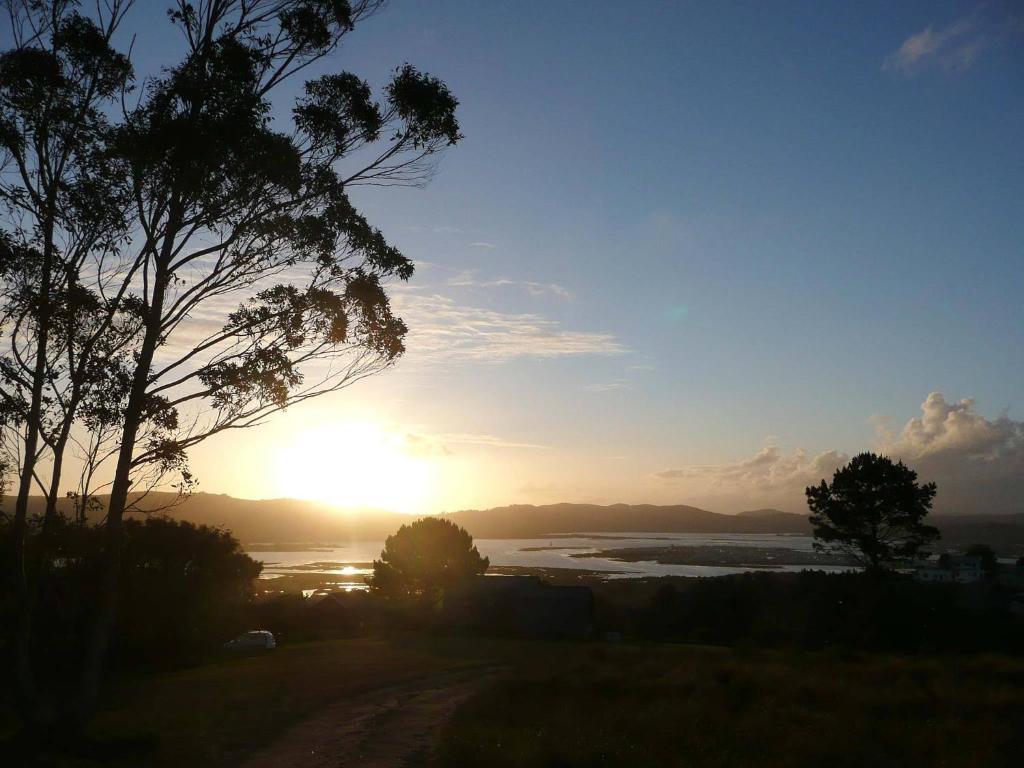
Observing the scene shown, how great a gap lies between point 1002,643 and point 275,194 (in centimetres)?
4383

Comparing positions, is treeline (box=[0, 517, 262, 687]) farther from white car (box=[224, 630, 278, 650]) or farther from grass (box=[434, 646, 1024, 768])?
grass (box=[434, 646, 1024, 768])

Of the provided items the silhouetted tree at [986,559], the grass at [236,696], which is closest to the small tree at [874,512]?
the grass at [236,696]

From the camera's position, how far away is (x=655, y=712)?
16609 mm

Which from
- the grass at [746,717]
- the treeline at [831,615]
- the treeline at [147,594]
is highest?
the treeline at [147,594]

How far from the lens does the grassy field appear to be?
1336 cm

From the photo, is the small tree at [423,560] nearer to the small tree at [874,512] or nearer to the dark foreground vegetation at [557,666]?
the dark foreground vegetation at [557,666]

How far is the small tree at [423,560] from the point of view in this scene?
6394cm

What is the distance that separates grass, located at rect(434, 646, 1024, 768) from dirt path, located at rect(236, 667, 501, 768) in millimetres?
852

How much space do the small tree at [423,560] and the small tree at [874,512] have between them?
2785 cm

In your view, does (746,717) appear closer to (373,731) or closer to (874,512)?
(373,731)

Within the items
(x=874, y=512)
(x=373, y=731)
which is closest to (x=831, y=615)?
(x=874, y=512)

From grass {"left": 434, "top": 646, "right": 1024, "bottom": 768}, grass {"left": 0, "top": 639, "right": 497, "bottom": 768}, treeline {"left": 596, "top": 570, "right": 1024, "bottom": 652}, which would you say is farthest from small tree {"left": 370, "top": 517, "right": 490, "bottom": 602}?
grass {"left": 434, "top": 646, "right": 1024, "bottom": 768}

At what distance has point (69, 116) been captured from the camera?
53.9 ft

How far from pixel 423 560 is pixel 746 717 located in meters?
51.2
